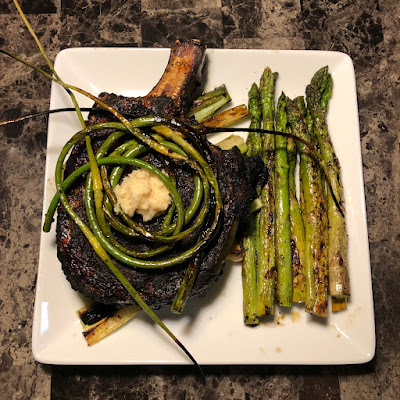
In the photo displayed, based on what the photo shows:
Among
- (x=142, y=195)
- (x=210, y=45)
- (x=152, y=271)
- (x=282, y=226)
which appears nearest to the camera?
(x=142, y=195)

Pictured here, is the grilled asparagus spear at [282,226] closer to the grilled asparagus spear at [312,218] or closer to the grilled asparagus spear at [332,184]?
the grilled asparagus spear at [312,218]

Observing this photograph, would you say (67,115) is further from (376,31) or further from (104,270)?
(376,31)

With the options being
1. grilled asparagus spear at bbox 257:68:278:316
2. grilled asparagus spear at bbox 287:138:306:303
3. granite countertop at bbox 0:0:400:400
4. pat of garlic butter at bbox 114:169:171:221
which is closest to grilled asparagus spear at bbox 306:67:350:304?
grilled asparagus spear at bbox 287:138:306:303

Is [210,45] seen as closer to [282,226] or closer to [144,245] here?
[282,226]

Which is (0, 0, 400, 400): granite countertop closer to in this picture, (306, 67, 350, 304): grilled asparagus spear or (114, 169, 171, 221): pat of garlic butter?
(306, 67, 350, 304): grilled asparagus spear

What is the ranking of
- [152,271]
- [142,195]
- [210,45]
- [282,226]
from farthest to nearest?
[210,45], [282,226], [152,271], [142,195]

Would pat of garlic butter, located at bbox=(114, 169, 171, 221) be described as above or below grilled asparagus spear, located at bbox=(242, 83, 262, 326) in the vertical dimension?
above

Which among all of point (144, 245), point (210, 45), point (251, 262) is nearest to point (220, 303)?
point (251, 262)
